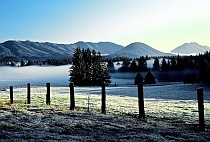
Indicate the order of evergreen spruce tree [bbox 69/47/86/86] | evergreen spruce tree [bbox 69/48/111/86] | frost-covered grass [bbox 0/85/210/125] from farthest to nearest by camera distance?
evergreen spruce tree [bbox 69/48/111/86]
evergreen spruce tree [bbox 69/47/86/86]
frost-covered grass [bbox 0/85/210/125]

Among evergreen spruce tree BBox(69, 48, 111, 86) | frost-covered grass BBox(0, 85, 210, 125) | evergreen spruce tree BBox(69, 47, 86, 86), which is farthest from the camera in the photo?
evergreen spruce tree BBox(69, 48, 111, 86)

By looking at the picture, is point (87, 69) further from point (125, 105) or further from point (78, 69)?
point (125, 105)

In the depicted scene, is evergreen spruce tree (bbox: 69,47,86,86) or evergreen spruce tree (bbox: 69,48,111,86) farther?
evergreen spruce tree (bbox: 69,48,111,86)

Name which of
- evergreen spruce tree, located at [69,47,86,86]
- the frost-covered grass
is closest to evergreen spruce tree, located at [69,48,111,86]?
evergreen spruce tree, located at [69,47,86,86]

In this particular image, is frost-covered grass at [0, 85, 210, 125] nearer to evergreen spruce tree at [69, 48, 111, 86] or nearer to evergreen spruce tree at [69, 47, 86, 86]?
evergreen spruce tree at [69, 47, 86, 86]

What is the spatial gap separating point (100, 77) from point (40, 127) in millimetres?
82902

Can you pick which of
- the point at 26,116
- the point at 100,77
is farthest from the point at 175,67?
the point at 26,116

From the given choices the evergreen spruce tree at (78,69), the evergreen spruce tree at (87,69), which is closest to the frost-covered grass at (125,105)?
the evergreen spruce tree at (78,69)

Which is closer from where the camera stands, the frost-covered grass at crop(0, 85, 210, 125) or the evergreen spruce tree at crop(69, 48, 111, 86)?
the frost-covered grass at crop(0, 85, 210, 125)

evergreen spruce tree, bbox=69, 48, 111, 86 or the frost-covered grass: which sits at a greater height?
evergreen spruce tree, bbox=69, 48, 111, 86

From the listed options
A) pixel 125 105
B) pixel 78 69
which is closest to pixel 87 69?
pixel 78 69

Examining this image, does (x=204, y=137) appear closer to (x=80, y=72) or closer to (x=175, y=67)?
(x=80, y=72)

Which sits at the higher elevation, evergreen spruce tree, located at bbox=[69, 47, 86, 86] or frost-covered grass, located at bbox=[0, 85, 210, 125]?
evergreen spruce tree, located at bbox=[69, 47, 86, 86]

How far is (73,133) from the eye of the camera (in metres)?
9.30
